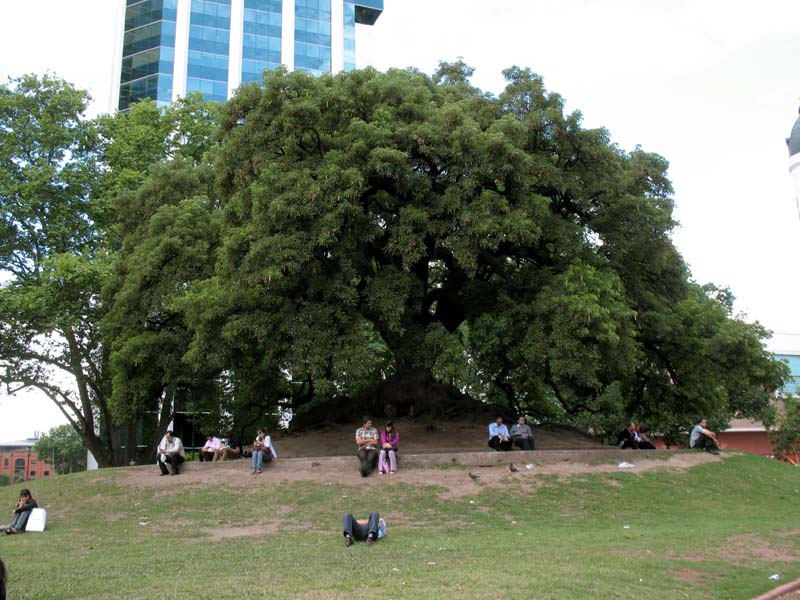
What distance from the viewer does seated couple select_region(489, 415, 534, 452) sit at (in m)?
19.7

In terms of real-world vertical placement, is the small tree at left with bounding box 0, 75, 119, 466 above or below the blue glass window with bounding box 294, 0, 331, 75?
below

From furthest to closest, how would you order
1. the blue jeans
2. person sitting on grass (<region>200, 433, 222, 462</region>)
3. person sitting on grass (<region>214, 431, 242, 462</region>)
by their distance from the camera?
person sitting on grass (<region>200, 433, 222, 462</region>) → person sitting on grass (<region>214, 431, 242, 462</region>) → the blue jeans

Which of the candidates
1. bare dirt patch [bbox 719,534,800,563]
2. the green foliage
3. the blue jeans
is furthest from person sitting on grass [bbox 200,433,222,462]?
the green foliage

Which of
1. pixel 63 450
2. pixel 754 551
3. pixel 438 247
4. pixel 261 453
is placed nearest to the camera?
pixel 754 551

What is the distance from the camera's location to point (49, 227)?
2888 cm

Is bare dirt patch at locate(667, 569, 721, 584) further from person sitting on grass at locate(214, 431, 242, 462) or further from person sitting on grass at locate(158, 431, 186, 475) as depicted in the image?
person sitting on grass at locate(214, 431, 242, 462)

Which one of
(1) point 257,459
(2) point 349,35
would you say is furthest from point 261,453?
(2) point 349,35

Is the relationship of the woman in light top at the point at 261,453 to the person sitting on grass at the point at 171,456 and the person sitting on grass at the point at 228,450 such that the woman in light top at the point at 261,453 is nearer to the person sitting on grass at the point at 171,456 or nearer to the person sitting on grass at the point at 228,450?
the person sitting on grass at the point at 171,456

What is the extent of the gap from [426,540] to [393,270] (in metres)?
9.61

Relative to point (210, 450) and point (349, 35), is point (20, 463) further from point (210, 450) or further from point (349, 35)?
point (210, 450)

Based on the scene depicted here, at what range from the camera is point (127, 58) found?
64.9 meters

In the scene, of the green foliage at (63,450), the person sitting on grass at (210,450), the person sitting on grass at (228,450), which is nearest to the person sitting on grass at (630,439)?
the person sitting on grass at (228,450)

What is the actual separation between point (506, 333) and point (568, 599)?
42.9 feet

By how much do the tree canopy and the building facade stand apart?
105 m
